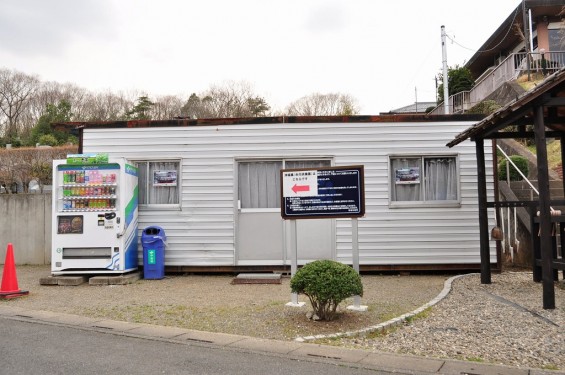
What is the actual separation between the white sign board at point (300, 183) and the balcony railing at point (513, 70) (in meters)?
14.9

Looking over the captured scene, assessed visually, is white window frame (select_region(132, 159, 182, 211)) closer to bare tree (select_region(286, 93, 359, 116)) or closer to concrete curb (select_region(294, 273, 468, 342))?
concrete curb (select_region(294, 273, 468, 342))

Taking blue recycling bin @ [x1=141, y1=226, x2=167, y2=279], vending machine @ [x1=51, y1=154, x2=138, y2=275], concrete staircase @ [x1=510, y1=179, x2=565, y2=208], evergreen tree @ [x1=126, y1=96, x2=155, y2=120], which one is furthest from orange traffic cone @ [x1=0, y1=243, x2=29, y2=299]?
evergreen tree @ [x1=126, y1=96, x2=155, y2=120]

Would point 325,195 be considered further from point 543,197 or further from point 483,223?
point 483,223

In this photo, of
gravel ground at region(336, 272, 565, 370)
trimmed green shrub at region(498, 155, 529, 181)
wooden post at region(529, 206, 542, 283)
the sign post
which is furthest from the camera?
trimmed green shrub at region(498, 155, 529, 181)

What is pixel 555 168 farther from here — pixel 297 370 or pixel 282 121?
pixel 297 370

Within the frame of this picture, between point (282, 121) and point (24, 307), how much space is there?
6.15 meters

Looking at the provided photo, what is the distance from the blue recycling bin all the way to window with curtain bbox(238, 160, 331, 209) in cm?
196

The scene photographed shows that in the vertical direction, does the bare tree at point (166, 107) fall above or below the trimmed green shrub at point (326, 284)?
above

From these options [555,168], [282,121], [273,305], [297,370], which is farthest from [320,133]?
[555,168]

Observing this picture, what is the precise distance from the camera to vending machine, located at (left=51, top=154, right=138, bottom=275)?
399 inches

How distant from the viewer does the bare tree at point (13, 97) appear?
4241cm

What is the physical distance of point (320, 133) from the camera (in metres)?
11.1

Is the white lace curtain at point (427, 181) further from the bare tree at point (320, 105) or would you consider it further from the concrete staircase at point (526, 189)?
the bare tree at point (320, 105)

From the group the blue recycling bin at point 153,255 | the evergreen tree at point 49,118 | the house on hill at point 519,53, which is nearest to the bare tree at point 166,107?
the evergreen tree at point 49,118
